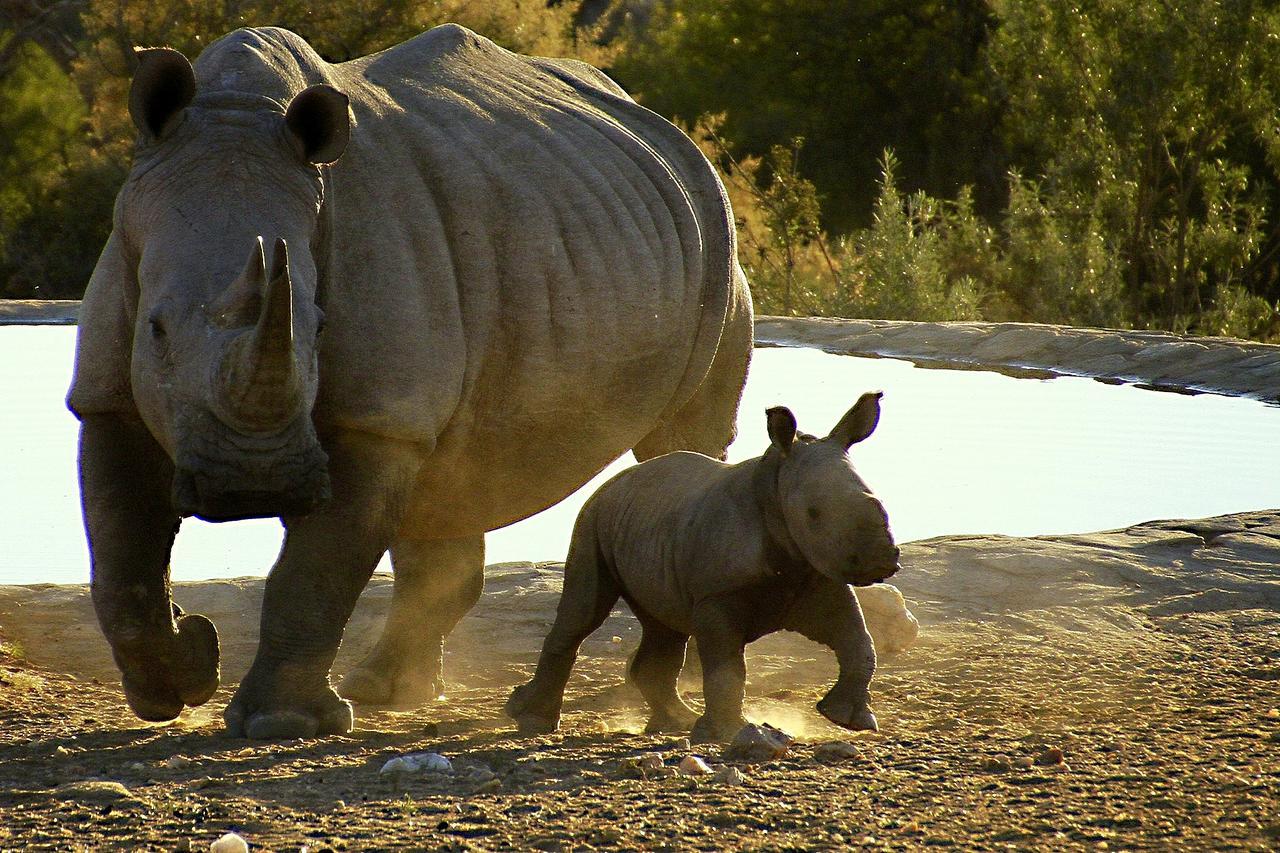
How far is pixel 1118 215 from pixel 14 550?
1240 cm

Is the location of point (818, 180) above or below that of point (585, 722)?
above

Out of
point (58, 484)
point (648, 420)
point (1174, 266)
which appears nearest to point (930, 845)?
point (648, 420)

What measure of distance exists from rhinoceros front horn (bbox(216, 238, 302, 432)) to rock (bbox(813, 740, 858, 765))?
1415mm

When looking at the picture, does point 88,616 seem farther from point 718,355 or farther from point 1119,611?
point 1119,611

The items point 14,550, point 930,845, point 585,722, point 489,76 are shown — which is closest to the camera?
point 930,845

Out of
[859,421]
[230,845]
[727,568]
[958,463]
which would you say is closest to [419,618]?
[727,568]

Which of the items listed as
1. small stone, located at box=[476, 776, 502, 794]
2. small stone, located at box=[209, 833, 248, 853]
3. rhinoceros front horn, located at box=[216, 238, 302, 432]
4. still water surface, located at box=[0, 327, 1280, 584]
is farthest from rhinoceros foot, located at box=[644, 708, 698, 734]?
still water surface, located at box=[0, 327, 1280, 584]

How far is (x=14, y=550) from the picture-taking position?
7723mm

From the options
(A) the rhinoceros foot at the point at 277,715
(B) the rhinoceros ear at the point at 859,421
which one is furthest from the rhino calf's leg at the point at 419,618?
(B) the rhinoceros ear at the point at 859,421

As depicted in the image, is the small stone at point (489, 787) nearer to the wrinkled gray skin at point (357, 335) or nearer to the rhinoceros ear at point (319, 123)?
the wrinkled gray skin at point (357, 335)

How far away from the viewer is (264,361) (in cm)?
384

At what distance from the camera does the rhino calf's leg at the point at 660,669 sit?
16.9 ft

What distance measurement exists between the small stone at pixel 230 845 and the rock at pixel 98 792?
466 mm

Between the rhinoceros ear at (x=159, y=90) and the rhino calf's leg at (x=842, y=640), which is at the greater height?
the rhinoceros ear at (x=159, y=90)
